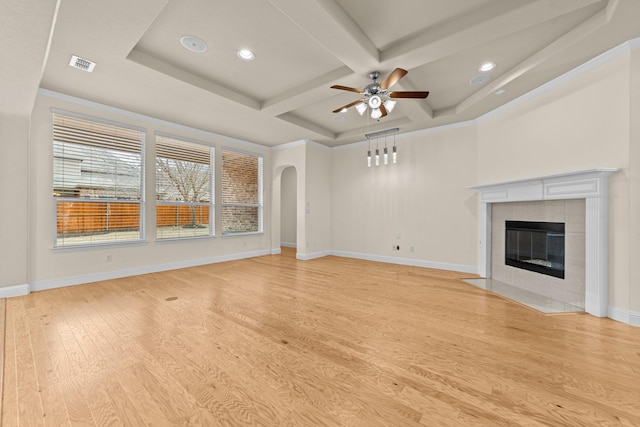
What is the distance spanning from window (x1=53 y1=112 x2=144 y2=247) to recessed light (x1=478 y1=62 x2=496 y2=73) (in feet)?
18.9

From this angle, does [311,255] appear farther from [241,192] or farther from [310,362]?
[310,362]

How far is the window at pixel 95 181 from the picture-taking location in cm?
412

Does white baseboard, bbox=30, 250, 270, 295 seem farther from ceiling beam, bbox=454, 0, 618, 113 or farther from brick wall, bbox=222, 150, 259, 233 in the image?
ceiling beam, bbox=454, 0, 618, 113

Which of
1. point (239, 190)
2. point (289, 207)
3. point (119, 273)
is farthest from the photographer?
point (289, 207)

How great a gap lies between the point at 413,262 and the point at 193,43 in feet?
18.2

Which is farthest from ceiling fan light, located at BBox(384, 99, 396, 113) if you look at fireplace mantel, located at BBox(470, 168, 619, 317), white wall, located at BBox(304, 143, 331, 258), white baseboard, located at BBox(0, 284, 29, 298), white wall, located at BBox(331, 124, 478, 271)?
white baseboard, located at BBox(0, 284, 29, 298)

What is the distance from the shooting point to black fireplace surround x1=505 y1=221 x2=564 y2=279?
11.8 ft

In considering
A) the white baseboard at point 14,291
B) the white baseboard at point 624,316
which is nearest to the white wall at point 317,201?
the white baseboard at point 14,291

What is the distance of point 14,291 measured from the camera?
11.9 ft

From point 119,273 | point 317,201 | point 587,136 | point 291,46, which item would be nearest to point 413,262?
point 317,201

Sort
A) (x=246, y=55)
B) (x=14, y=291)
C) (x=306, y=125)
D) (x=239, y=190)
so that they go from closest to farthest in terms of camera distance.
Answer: (x=246, y=55)
(x=14, y=291)
(x=306, y=125)
(x=239, y=190)

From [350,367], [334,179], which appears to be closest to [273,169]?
[334,179]

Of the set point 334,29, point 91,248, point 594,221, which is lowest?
point 91,248

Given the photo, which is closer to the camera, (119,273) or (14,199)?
(14,199)
